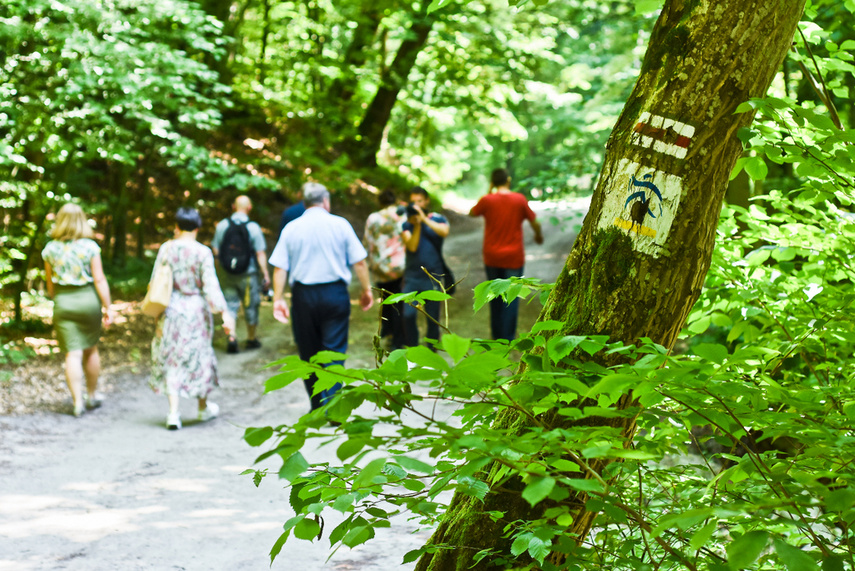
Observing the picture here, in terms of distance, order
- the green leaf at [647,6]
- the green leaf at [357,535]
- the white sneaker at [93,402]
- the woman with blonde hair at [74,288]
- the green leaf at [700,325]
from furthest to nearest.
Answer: the white sneaker at [93,402]
the woman with blonde hair at [74,288]
the green leaf at [700,325]
the green leaf at [647,6]
the green leaf at [357,535]

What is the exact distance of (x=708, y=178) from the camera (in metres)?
1.89

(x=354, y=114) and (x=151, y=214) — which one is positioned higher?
(x=354, y=114)

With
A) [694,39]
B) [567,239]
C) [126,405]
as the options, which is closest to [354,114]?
[567,239]

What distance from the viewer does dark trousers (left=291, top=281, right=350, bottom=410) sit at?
5.99 meters

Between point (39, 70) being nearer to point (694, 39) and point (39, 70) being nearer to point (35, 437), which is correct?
point (35, 437)

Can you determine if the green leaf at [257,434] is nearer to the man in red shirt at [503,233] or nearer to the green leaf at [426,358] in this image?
the green leaf at [426,358]

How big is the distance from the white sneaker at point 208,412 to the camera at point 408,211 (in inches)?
116

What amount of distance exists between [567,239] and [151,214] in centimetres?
1027

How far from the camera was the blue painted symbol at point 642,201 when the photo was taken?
1880 mm

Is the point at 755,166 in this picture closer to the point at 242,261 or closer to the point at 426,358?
the point at 426,358

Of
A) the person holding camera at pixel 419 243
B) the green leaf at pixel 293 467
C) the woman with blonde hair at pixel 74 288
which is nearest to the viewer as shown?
the green leaf at pixel 293 467

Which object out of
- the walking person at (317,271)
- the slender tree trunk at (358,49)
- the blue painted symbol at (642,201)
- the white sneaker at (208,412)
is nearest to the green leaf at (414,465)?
the blue painted symbol at (642,201)

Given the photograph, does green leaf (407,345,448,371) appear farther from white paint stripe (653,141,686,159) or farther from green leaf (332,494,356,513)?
white paint stripe (653,141,686,159)

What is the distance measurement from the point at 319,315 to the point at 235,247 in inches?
129
